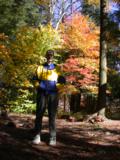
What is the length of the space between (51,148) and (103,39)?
23.2 ft

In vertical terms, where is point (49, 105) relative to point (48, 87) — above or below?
below

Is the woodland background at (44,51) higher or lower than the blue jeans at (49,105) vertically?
higher

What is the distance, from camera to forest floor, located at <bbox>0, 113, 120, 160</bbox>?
7.32 meters

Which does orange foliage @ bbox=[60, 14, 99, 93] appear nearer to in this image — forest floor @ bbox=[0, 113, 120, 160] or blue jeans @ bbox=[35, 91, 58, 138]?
forest floor @ bbox=[0, 113, 120, 160]

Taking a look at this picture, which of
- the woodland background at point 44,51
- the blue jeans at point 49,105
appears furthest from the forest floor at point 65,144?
the woodland background at point 44,51

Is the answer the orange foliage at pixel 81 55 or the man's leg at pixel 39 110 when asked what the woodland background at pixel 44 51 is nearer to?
the orange foliage at pixel 81 55

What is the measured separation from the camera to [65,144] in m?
8.48

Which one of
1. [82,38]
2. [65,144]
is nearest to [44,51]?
[82,38]

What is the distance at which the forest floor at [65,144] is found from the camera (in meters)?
7.32

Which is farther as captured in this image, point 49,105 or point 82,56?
point 82,56

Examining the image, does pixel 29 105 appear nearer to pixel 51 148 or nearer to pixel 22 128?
pixel 22 128

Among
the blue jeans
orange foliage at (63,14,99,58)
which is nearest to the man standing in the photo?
the blue jeans

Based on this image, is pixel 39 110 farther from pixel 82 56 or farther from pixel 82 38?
pixel 82 56

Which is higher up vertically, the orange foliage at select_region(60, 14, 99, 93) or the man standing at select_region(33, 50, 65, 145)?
the orange foliage at select_region(60, 14, 99, 93)
